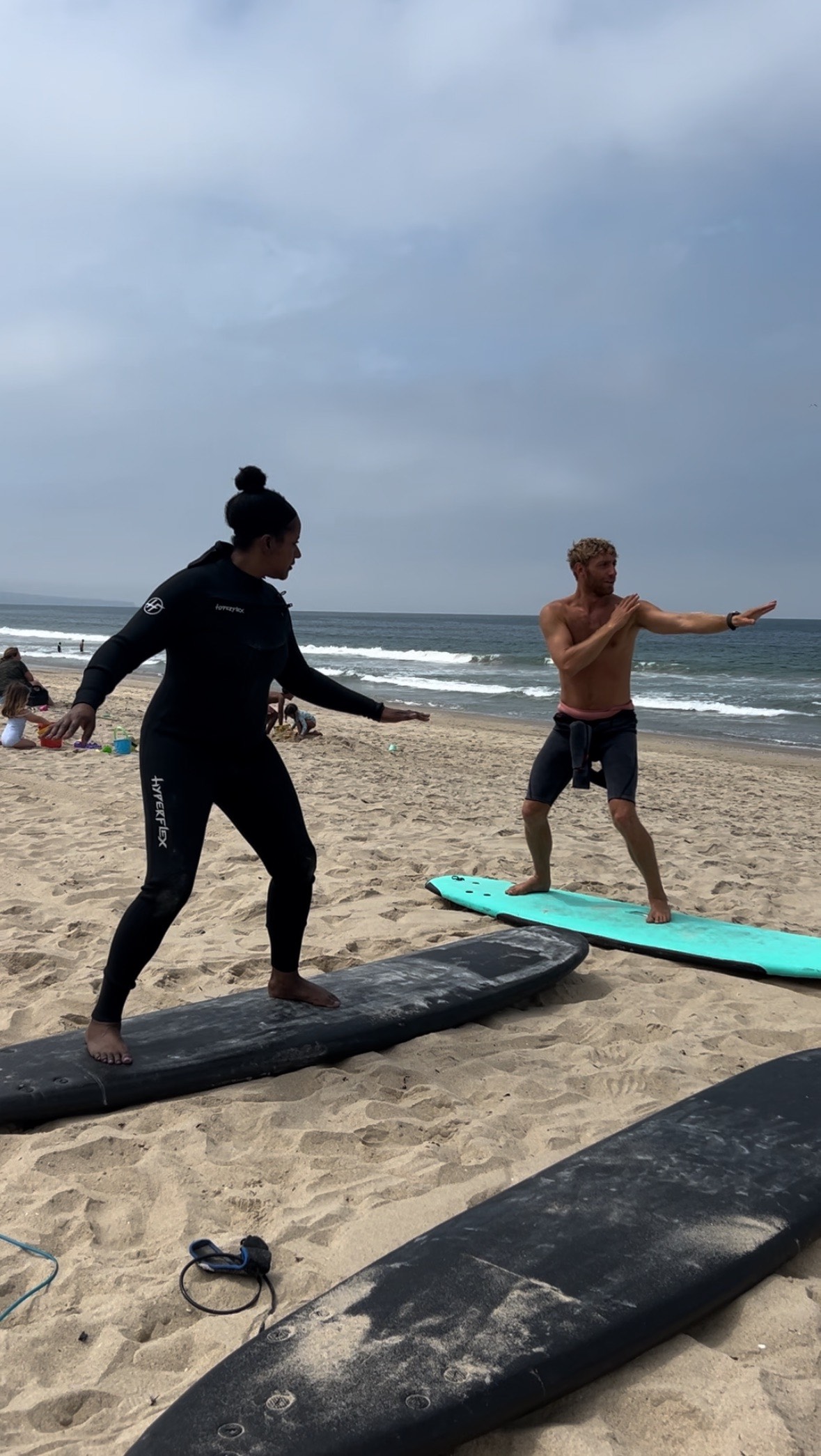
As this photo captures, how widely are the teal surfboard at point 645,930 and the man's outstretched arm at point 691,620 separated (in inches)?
57.3

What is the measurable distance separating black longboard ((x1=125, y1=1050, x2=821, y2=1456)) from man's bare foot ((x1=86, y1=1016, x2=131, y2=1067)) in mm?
1297

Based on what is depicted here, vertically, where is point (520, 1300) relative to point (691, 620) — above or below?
below

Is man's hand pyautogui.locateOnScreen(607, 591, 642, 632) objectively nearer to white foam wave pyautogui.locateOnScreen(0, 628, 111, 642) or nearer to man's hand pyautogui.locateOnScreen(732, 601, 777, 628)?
man's hand pyautogui.locateOnScreen(732, 601, 777, 628)

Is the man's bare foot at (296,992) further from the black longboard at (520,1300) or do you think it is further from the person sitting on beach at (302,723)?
the person sitting on beach at (302,723)

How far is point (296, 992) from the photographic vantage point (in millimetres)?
3861

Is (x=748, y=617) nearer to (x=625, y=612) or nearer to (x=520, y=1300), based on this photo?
(x=625, y=612)

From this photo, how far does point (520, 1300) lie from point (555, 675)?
→ 30625mm

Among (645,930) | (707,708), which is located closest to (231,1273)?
(645,930)

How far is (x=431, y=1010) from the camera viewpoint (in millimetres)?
3906

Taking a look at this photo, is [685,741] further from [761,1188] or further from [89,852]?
[761,1188]

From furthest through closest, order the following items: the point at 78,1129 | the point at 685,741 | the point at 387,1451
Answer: the point at 685,741, the point at 78,1129, the point at 387,1451

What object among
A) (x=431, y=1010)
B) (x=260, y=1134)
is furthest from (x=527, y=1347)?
(x=431, y=1010)

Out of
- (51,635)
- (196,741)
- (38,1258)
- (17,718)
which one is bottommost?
(38,1258)

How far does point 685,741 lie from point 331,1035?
1486 cm
